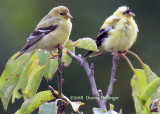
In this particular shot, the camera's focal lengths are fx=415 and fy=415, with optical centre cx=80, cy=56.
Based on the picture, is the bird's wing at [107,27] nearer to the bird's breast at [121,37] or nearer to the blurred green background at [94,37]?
the bird's breast at [121,37]

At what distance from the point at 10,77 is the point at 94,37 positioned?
610 cm

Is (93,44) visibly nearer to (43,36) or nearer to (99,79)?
(43,36)

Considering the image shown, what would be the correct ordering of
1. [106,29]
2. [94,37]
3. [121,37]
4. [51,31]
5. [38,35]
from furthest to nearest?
1. [94,37]
2. [106,29]
3. [121,37]
4. [38,35]
5. [51,31]

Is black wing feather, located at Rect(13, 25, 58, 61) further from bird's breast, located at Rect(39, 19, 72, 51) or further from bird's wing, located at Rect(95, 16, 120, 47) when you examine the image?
bird's wing, located at Rect(95, 16, 120, 47)

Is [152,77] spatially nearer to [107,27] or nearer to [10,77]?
[10,77]

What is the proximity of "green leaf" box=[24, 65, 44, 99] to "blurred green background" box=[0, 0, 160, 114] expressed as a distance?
5.79 m

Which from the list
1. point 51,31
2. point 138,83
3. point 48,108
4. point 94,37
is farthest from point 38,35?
point 94,37

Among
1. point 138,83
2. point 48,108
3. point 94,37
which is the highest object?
point 94,37

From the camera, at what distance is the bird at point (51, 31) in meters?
3.13

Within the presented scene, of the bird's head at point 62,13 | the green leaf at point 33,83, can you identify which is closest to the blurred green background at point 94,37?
the bird's head at point 62,13

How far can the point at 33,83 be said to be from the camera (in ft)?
7.00

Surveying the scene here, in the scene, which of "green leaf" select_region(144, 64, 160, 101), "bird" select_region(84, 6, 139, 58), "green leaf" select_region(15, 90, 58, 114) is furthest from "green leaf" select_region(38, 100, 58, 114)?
"bird" select_region(84, 6, 139, 58)

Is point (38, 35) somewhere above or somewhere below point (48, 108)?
above

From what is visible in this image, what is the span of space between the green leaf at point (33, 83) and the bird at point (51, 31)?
33.1 inches
